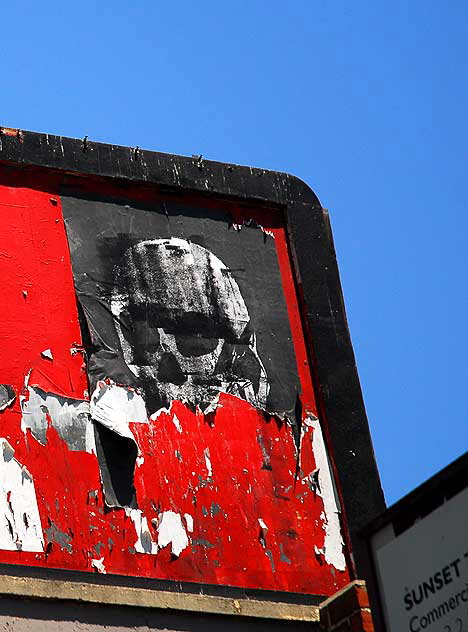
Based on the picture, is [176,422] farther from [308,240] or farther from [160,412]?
[308,240]

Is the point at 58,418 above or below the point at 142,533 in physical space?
above

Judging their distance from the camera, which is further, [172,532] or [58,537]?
[172,532]

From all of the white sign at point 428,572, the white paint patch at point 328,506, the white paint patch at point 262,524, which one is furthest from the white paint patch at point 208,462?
the white sign at point 428,572

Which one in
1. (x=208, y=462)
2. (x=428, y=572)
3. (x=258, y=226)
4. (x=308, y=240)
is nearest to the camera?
(x=428, y=572)

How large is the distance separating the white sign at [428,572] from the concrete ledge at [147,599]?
2990 millimetres

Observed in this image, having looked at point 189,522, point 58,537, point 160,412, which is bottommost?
point 58,537

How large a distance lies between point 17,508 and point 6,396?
0.94 meters

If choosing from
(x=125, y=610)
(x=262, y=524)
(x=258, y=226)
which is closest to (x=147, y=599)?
(x=125, y=610)

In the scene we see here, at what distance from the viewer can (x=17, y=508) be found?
10125 mm

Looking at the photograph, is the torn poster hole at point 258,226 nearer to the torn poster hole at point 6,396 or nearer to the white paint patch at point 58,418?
Answer: the white paint patch at point 58,418

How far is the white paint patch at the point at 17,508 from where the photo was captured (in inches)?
392

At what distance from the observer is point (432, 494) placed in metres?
7.14

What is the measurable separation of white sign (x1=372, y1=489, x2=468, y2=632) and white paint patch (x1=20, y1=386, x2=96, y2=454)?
12.3 ft

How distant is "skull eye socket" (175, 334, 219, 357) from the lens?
1149 centimetres
